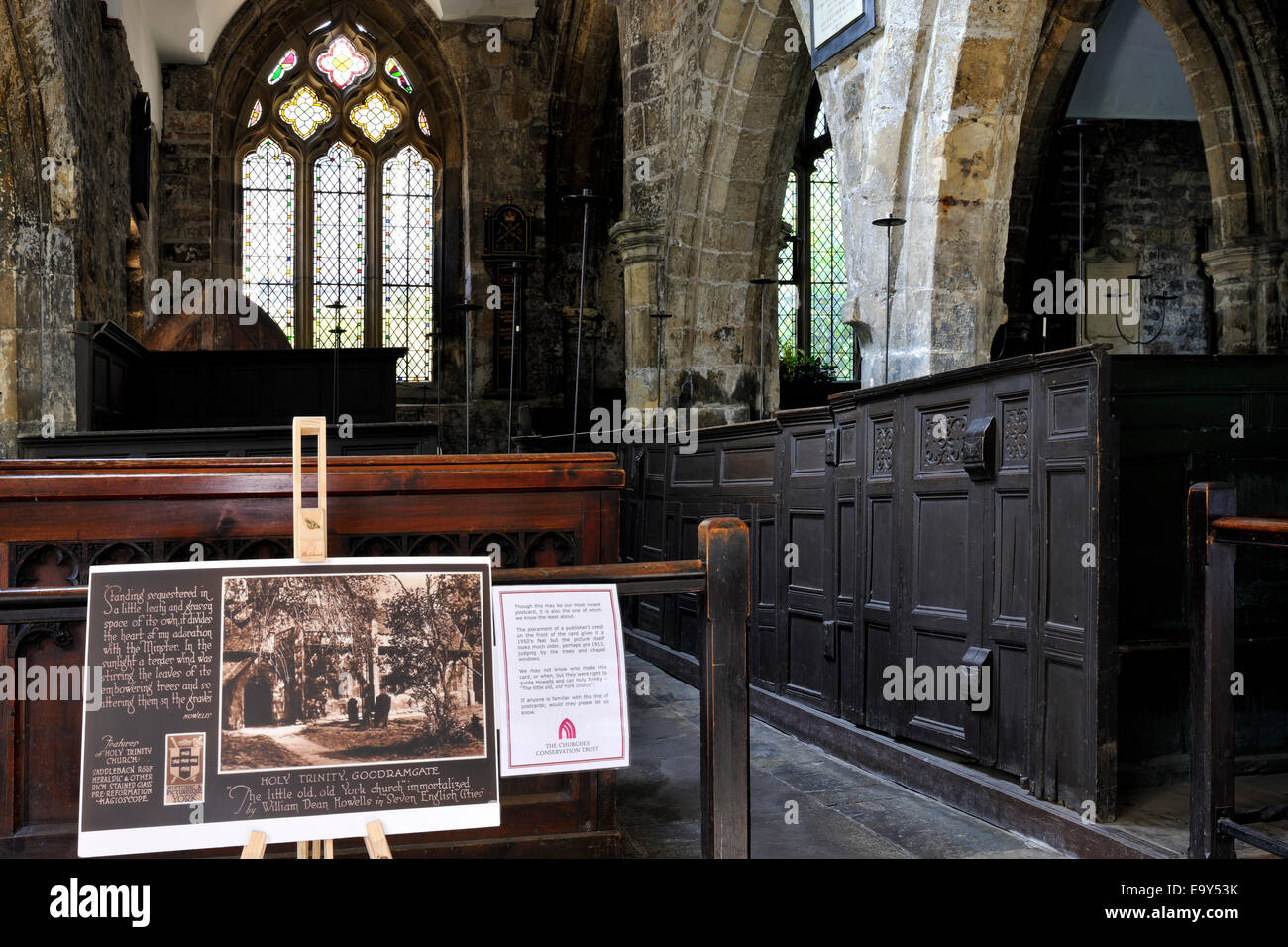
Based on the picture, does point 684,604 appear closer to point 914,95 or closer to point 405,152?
point 914,95

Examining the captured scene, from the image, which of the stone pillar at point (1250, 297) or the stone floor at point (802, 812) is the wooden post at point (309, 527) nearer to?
the stone floor at point (802, 812)

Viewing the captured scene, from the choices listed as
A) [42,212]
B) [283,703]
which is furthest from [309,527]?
[42,212]

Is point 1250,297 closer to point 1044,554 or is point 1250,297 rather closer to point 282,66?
point 1044,554

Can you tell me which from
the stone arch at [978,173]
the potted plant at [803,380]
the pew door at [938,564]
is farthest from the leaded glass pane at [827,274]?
the pew door at [938,564]

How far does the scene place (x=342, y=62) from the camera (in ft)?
41.1

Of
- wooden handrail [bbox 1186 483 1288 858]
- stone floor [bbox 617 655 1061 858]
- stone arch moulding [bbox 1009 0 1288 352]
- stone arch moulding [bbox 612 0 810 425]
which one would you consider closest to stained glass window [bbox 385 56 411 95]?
stone arch moulding [bbox 612 0 810 425]

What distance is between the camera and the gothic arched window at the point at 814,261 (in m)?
12.9

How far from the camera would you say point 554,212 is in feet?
41.4

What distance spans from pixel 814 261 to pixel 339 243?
5.45m

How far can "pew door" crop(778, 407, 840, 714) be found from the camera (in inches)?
182

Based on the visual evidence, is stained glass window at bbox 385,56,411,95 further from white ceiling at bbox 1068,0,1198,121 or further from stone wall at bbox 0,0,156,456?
Result: white ceiling at bbox 1068,0,1198,121

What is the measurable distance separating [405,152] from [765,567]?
358 inches

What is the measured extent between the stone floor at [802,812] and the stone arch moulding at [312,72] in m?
8.98

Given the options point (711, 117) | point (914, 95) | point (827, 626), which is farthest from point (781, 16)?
point (827, 626)
